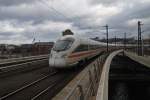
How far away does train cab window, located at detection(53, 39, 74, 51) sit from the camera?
23.1 meters

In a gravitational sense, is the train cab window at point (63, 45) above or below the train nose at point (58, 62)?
above

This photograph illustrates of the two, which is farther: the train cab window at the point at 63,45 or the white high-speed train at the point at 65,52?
the train cab window at the point at 63,45

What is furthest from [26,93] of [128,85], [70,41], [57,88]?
[128,85]

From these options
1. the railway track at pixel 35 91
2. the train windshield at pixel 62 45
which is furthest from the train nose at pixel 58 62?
the railway track at pixel 35 91

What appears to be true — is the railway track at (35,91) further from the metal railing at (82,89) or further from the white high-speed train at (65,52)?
the white high-speed train at (65,52)

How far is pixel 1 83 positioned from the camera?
1695 centimetres

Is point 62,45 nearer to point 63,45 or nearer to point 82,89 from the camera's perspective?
point 63,45

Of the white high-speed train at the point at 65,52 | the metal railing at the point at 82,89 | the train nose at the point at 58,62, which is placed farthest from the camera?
the white high-speed train at the point at 65,52

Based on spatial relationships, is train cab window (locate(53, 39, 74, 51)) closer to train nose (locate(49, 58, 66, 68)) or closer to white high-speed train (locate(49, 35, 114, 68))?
white high-speed train (locate(49, 35, 114, 68))

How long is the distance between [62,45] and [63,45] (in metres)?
0.09

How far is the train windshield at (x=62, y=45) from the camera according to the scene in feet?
75.6

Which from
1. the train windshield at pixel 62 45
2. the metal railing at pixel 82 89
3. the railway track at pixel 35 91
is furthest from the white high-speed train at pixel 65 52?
the metal railing at pixel 82 89

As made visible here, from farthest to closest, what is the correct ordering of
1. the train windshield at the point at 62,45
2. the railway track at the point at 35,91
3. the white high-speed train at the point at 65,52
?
the train windshield at the point at 62,45, the white high-speed train at the point at 65,52, the railway track at the point at 35,91

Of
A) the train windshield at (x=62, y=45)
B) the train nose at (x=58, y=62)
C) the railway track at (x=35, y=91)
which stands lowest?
the railway track at (x=35, y=91)
